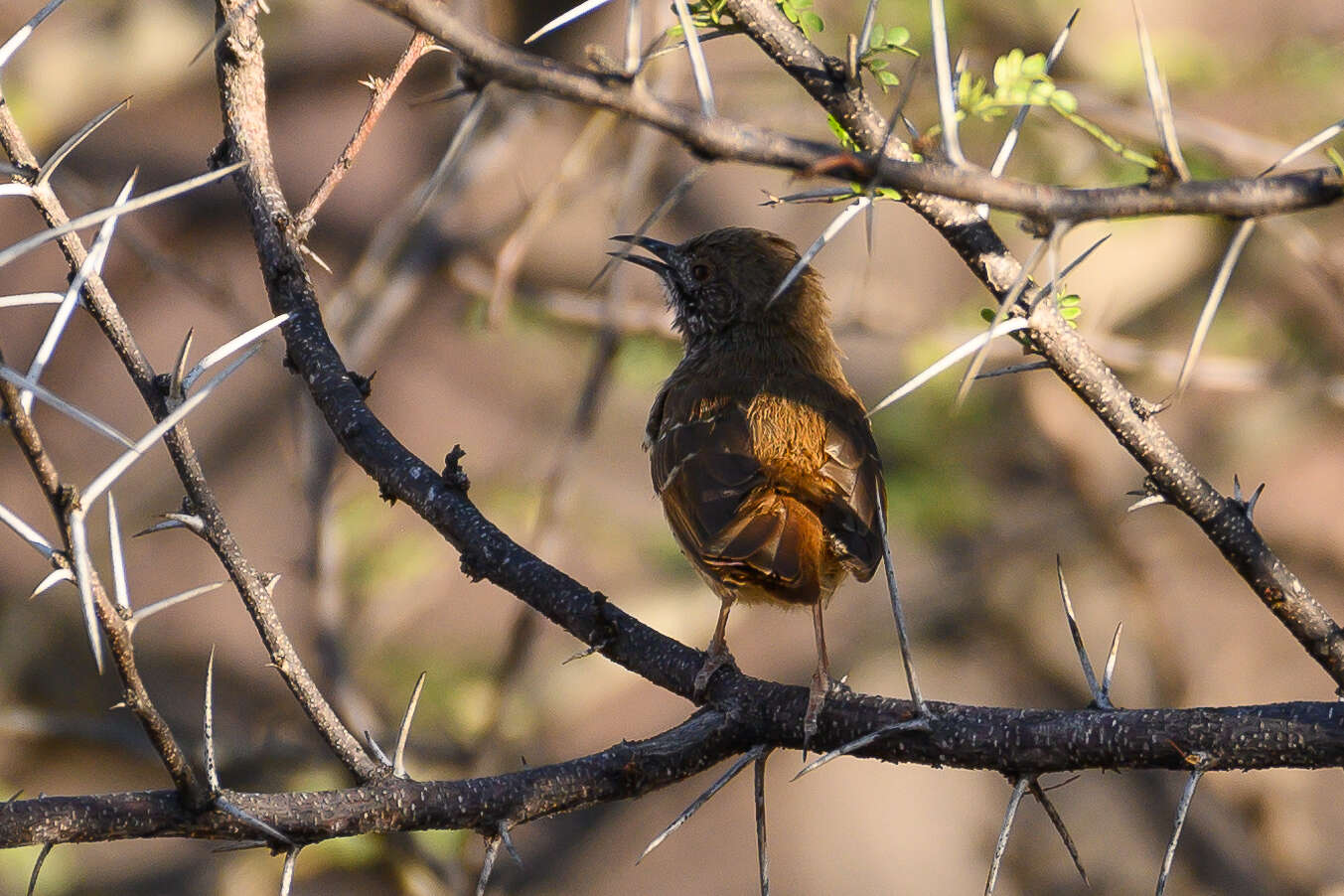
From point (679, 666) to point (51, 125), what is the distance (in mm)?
5429

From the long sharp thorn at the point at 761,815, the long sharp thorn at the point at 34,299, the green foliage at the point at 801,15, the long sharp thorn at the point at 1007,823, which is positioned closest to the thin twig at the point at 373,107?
the green foliage at the point at 801,15

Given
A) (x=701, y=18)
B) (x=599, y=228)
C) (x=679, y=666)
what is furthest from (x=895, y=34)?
(x=599, y=228)

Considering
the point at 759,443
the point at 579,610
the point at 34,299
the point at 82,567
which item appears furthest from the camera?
the point at 759,443

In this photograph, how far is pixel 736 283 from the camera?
14.6 ft

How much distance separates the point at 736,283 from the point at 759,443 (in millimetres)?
1055

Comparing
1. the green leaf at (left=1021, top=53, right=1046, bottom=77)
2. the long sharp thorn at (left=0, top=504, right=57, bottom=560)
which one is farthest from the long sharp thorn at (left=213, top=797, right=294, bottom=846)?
the green leaf at (left=1021, top=53, right=1046, bottom=77)

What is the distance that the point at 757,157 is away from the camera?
136 cm

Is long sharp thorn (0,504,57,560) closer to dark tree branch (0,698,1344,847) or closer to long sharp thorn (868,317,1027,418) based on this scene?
dark tree branch (0,698,1344,847)

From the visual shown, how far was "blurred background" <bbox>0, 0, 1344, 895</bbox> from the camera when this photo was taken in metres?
6.12

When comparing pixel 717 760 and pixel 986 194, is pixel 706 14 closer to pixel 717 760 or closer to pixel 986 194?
pixel 986 194

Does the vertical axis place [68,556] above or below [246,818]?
above

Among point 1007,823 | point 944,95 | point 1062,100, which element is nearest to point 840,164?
point 944,95

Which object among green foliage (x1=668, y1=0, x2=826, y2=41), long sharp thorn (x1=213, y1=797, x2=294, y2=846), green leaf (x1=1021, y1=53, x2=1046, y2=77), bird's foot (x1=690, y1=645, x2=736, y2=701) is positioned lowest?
long sharp thorn (x1=213, y1=797, x2=294, y2=846)

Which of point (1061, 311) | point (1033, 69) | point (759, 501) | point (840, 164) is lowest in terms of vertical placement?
point (840, 164)
